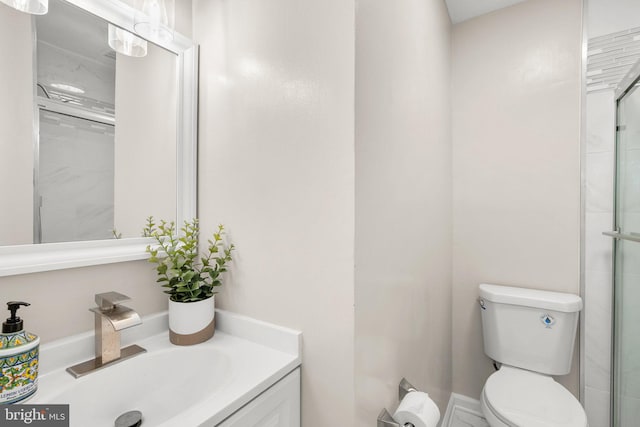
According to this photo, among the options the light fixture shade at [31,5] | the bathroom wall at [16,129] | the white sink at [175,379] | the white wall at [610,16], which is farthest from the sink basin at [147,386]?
the white wall at [610,16]

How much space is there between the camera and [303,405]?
902mm

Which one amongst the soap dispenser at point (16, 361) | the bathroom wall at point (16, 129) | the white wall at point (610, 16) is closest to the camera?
the soap dispenser at point (16, 361)

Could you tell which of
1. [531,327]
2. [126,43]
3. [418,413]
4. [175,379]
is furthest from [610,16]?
[175,379]

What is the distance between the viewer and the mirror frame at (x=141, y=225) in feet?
2.60

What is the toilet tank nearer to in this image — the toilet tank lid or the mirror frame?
the toilet tank lid

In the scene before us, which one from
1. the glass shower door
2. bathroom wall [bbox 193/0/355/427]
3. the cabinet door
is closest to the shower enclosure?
the glass shower door

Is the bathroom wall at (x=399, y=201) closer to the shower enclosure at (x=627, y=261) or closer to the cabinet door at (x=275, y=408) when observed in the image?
the cabinet door at (x=275, y=408)

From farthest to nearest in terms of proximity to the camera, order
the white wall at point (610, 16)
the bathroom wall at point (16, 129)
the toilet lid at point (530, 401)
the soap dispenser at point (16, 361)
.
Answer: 1. the white wall at point (610, 16)
2. the toilet lid at point (530, 401)
3. the bathroom wall at point (16, 129)
4. the soap dispenser at point (16, 361)

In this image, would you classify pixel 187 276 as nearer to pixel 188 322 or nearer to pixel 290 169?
pixel 188 322

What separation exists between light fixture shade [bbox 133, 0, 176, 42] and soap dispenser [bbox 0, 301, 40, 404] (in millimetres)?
881

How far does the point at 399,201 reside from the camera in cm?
107

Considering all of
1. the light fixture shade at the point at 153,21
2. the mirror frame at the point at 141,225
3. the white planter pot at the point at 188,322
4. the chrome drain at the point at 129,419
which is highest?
the light fixture shade at the point at 153,21

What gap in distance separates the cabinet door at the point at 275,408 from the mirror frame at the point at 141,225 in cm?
59

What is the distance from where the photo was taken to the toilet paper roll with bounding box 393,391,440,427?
0.86m
